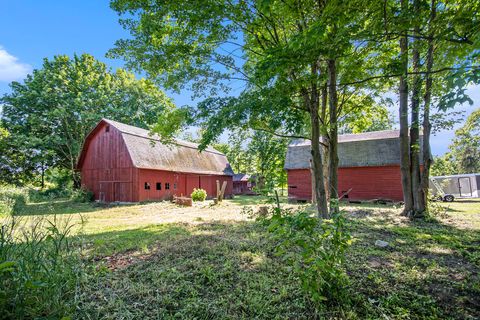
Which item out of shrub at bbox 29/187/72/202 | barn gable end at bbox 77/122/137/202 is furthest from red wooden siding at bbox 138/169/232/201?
shrub at bbox 29/187/72/202

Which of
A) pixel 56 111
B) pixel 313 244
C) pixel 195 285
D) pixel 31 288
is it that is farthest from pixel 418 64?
pixel 56 111

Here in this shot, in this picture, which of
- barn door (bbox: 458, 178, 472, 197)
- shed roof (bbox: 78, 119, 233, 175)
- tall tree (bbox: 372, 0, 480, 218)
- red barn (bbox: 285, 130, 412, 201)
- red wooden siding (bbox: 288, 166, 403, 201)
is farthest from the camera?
barn door (bbox: 458, 178, 472, 197)

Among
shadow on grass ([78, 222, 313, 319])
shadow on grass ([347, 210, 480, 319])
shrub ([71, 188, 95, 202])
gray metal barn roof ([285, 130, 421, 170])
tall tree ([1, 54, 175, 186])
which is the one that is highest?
tall tree ([1, 54, 175, 186])

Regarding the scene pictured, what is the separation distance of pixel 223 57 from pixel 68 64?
25792 millimetres

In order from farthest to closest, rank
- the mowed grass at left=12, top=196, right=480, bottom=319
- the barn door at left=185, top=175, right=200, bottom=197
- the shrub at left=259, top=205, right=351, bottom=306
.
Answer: the barn door at left=185, top=175, right=200, bottom=197 → the mowed grass at left=12, top=196, right=480, bottom=319 → the shrub at left=259, top=205, right=351, bottom=306

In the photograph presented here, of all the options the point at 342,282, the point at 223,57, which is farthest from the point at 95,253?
the point at 223,57

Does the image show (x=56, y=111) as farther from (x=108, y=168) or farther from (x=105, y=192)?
(x=105, y=192)

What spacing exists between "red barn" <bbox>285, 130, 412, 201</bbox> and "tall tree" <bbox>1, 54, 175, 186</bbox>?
14.3 m

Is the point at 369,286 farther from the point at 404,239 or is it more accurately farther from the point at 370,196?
the point at 370,196

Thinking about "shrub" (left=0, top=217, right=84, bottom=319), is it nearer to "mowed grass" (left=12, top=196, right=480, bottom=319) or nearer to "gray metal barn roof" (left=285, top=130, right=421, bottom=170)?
"mowed grass" (left=12, top=196, right=480, bottom=319)

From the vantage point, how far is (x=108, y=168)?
1762 centimetres

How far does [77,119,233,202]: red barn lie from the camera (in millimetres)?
16625

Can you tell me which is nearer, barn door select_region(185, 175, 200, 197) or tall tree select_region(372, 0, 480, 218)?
tall tree select_region(372, 0, 480, 218)

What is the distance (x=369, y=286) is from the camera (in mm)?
3062
